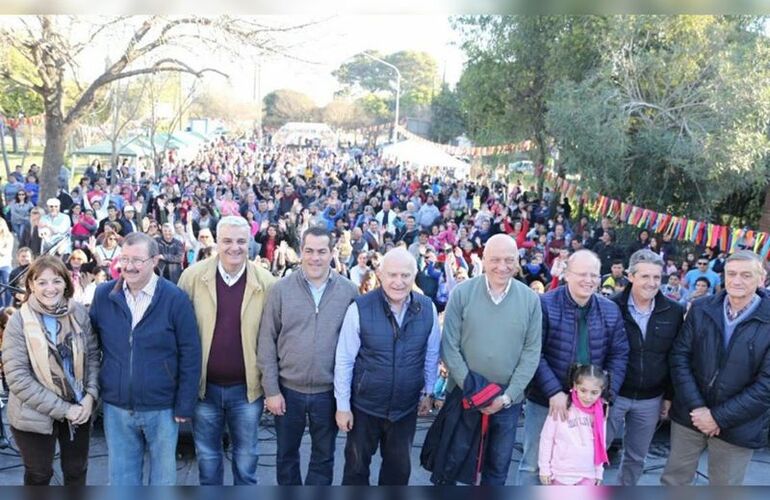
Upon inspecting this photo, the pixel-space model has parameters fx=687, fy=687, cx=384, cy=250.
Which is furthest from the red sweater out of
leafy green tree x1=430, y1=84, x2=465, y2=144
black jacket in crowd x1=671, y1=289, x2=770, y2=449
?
leafy green tree x1=430, y1=84, x2=465, y2=144

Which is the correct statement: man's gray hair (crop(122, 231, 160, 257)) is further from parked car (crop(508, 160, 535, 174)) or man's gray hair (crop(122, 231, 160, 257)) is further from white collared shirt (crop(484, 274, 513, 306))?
parked car (crop(508, 160, 535, 174))

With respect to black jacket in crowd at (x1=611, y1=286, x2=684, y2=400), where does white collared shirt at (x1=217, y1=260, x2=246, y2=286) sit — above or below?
above

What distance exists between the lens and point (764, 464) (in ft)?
15.3

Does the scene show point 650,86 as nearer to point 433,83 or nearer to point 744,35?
point 744,35

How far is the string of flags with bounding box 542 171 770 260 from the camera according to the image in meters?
10.4

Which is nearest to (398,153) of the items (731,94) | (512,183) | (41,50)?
(512,183)

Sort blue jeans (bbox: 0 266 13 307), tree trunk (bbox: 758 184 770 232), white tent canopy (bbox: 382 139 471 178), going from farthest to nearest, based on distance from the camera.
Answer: white tent canopy (bbox: 382 139 471 178), tree trunk (bbox: 758 184 770 232), blue jeans (bbox: 0 266 13 307)

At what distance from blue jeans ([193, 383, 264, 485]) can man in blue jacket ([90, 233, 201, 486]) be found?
A: 177 mm

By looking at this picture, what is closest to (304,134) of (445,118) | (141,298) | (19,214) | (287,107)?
(287,107)

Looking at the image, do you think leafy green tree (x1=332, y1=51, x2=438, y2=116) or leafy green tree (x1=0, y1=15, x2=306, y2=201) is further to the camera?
leafy green tree (x1=332, y1=51, x2=438, y2=116)

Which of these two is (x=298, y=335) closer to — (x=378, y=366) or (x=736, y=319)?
(x=378, y=366)

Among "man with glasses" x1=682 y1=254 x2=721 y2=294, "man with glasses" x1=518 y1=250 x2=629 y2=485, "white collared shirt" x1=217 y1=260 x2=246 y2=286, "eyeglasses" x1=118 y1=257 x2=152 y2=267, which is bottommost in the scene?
"man with glasses" x1=682 y1=254 x2=721 y2=294

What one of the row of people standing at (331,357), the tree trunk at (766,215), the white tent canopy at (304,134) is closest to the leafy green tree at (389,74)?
the white tent canopy at (304,134)

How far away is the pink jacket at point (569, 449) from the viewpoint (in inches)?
122
